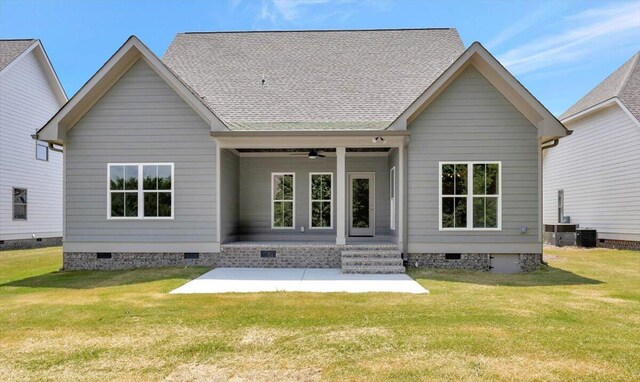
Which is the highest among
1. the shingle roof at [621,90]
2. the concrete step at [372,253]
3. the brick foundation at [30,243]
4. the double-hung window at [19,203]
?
the shingle roof at [621,90]

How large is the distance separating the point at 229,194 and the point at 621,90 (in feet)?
49.5

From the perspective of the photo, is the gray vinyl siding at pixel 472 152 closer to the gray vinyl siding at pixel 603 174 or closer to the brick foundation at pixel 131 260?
the brick foundation at pixel 131 260

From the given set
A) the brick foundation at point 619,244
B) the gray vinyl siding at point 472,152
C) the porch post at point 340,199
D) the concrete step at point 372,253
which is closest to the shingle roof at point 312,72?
the porch post at point 340,199

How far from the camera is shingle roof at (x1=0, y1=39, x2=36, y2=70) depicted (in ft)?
60.0

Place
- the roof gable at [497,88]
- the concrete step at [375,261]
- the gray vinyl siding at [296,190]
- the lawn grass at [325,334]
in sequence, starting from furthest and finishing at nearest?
the gray vinyl siding at [296,190] → the concrete step at [375,261] → the roof gable at [497,88] → the lawn grass at [325,334]

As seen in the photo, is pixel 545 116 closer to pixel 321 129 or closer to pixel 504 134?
pixel 504 134

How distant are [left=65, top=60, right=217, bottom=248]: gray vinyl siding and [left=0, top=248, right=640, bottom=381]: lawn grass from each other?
2783 millimetres

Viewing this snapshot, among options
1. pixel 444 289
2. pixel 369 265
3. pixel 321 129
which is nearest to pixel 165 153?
pixel 321 129

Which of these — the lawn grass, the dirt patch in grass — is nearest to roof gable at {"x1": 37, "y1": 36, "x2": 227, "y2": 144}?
the lawn grass

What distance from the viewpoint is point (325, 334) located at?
5328 mm

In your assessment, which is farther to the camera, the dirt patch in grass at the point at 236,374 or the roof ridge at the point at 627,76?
the roof ridge at the point at 627,76

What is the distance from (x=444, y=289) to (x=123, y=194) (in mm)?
8394

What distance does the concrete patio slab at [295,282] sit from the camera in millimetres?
8391

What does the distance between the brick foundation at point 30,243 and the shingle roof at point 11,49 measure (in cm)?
711
